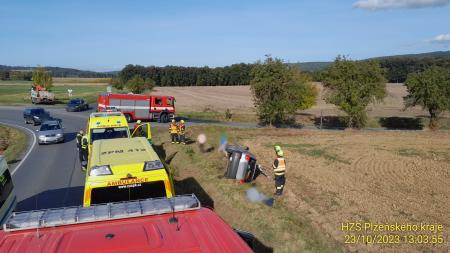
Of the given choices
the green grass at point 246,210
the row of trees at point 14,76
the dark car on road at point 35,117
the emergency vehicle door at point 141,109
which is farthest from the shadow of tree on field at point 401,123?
the row of trees at point 14,76

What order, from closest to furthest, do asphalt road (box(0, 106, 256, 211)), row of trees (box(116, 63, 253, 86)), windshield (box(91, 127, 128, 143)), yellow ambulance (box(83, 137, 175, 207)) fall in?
yellow ambulance (box(83, 137, 175, 207)) → asphalt road (box(0, 106, 256, 211)) → windshield (box(91, 127, 128, 143)) → row of trees (box(116, 63, 253, 86))

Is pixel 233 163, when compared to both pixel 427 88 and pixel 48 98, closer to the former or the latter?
pixel 427 88

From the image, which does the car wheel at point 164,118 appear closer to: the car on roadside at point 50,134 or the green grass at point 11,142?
the green grass at point 11,142

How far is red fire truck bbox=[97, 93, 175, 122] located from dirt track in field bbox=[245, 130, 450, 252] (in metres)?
16.6

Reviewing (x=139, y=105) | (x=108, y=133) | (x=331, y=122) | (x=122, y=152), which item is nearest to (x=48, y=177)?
(x=108, y=133)

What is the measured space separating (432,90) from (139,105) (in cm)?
2952

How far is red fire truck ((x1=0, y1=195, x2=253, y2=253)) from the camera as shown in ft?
12.5

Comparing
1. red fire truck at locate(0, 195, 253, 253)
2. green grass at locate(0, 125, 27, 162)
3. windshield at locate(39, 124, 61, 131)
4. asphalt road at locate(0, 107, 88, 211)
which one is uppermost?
red fire truck at locate(0, 195, 253, 253)

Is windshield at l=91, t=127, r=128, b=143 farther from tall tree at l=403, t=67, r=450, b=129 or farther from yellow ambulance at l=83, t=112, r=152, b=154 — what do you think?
tall tree at l=403, t=67, r=450, b=129

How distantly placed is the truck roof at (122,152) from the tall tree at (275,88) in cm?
2821

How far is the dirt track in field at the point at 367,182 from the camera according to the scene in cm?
1109

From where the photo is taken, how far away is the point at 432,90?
43438 millimetres

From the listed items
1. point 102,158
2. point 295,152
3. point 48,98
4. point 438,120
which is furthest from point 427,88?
point 48,98

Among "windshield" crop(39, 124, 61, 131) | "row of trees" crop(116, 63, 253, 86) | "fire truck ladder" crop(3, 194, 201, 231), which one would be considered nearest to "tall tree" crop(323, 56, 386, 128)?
"windshield" crop(39, 124, 61, 131)
